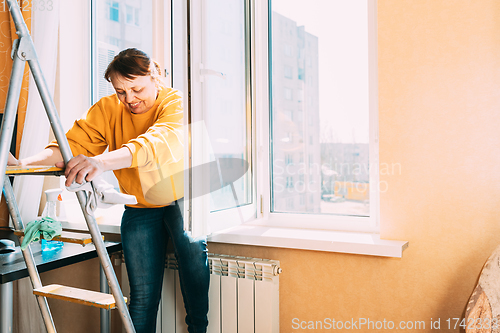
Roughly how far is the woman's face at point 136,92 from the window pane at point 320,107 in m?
0.65

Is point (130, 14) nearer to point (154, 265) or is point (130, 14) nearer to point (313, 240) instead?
point (154, 265)

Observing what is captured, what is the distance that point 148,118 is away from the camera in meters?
1.42

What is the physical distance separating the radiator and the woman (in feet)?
0.32

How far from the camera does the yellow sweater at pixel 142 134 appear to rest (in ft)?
4.22

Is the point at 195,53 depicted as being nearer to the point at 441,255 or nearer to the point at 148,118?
the point at 148,118

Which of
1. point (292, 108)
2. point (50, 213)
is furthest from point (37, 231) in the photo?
point (292, 108)

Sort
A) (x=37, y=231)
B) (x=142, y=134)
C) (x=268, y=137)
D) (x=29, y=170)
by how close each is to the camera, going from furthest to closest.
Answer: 1. (x=268, y=137)
2. (x=142, y=134)
3. (x=37, y=231)
4. (x=29, y=170)

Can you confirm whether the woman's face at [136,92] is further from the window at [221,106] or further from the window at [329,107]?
the window at [329,107]

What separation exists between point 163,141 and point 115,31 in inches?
49.0

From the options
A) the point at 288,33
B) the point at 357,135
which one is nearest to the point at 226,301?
the point at 357,135

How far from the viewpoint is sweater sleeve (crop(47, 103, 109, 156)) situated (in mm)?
1456

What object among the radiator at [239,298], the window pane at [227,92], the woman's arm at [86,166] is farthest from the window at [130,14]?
the radiator at [239,298]

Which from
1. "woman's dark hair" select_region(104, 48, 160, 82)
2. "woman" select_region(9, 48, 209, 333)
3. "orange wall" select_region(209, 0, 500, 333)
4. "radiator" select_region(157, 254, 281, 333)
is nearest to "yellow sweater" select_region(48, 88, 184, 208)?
"woman" select_region(9, 48, 209, 333)

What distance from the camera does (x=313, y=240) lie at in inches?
56.4
